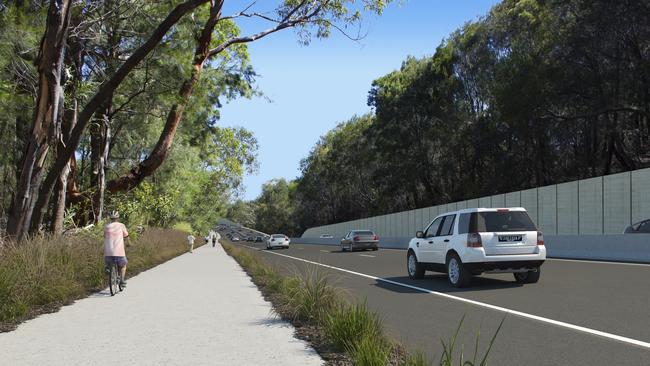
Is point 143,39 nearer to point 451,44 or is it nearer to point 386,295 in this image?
point 386,295

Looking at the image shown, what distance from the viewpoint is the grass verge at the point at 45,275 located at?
29.4ft

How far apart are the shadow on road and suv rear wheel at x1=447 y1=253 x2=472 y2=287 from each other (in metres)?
0.14

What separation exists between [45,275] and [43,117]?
503cm

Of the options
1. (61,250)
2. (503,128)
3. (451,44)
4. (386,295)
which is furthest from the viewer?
(451,44)

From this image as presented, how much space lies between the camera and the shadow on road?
41.7 feet

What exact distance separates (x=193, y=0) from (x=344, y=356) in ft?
35.6

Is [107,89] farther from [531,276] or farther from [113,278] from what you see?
[531,276]

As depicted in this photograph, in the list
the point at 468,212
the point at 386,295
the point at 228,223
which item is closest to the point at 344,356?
the point at 386,295

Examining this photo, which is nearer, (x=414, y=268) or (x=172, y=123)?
(x=414, y=268)

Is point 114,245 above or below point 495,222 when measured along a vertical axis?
below

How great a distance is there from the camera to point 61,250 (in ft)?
42.8

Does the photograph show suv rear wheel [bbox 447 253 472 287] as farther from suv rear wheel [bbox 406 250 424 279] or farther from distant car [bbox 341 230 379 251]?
distant car [bbox 341 230 379 251]

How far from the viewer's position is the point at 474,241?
12.6 metres

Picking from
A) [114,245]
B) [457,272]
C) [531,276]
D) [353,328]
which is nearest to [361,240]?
[531,276]
